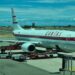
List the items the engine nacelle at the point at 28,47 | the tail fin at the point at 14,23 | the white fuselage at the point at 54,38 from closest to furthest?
1. the white fuselage at the point at 54,38
2. the engine nacelle at the point at 28,47
3. the tail fin at the point at 14,23

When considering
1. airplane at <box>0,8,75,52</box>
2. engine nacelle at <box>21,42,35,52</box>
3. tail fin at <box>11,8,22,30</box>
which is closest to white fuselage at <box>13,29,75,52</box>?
airplane at <box>0,8,75,52</box>

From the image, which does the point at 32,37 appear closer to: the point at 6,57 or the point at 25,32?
the point at 25,32

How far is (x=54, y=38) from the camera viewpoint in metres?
43.5

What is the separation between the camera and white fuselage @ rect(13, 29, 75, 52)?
40.8m

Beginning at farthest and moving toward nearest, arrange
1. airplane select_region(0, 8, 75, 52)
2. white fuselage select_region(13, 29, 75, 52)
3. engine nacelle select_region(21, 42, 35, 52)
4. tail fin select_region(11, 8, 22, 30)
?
tail fin select_region(11, 8, 22, 30) < engine nacelle select_region(21, 42, 35, 52) < airplane select_region(0, 8, 75, 52) < white fuselage select_region(13, 29, 75, 52)

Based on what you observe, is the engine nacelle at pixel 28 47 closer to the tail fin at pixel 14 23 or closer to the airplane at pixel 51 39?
the airplane at pixel 51 39

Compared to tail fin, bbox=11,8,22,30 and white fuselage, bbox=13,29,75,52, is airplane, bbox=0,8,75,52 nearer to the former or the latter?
white fuselage, bbox=13,29,75,52

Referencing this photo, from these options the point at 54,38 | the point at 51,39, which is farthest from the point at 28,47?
the point at 54,38

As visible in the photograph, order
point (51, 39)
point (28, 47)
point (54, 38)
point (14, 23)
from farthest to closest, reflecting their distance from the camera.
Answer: point (14, 23), point (51, 39), point (54, 38), point (28, 47)

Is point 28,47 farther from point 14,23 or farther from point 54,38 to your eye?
point 14,23

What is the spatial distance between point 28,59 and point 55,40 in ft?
20.0

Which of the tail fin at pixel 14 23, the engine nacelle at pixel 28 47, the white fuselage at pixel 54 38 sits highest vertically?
the tail fin at pixel 14 23

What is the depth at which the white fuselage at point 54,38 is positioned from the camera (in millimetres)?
40812

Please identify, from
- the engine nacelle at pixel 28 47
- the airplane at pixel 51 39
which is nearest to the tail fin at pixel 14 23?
the airplane at pixel 51 39
